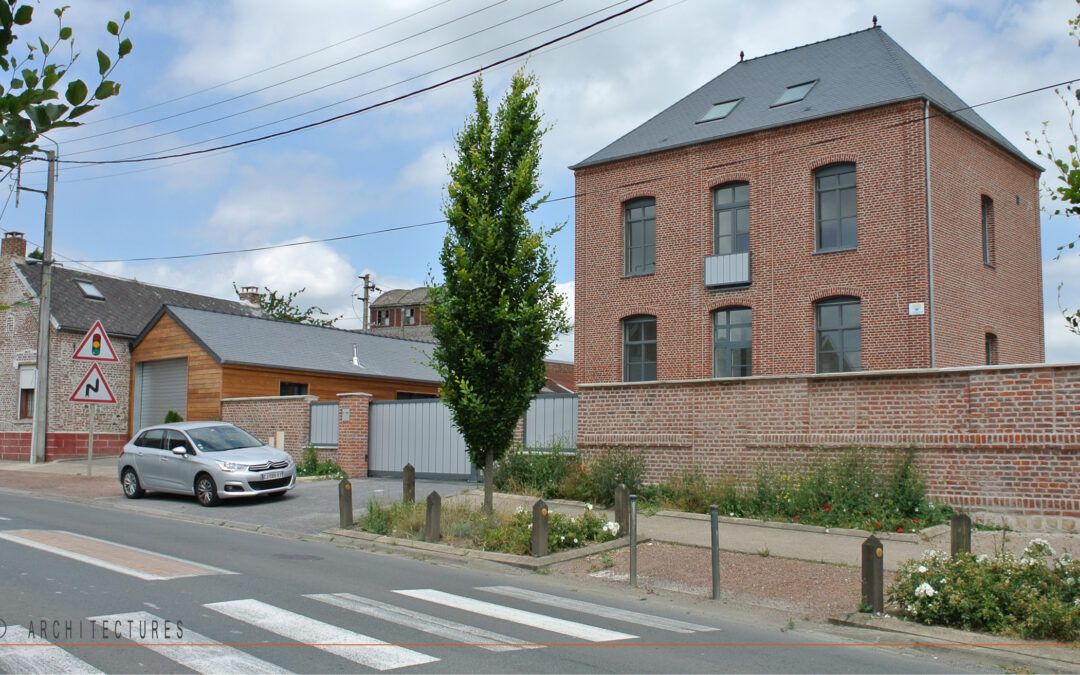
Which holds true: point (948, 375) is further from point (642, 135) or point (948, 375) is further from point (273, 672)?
point (642, 135)

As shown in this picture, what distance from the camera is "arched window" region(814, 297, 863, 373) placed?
21.9 m

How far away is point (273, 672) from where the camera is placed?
5.84 metres

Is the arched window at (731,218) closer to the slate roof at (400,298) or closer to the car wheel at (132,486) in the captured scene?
the car wheel at (132,486)

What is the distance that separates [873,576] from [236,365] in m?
22.1

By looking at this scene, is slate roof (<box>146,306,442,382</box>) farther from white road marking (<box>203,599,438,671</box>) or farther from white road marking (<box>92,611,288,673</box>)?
white road marking (<box>92,611,288,673</box>)

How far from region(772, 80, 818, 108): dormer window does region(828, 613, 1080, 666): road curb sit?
61.5 ft

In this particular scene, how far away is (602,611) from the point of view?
8422mm

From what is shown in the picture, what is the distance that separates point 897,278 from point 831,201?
284 cm

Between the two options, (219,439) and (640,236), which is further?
(640,236)

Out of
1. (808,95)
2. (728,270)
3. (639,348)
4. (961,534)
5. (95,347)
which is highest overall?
(808,95)

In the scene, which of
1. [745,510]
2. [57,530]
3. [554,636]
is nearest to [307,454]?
[57,530]

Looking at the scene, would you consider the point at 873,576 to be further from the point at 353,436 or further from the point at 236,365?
the point at 236,365

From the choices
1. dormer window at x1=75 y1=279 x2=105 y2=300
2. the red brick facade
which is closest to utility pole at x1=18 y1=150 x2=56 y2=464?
dormer window at x1=75 y1=279 x2=105 y2=300

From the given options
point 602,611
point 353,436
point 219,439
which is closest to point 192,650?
point 602,611
